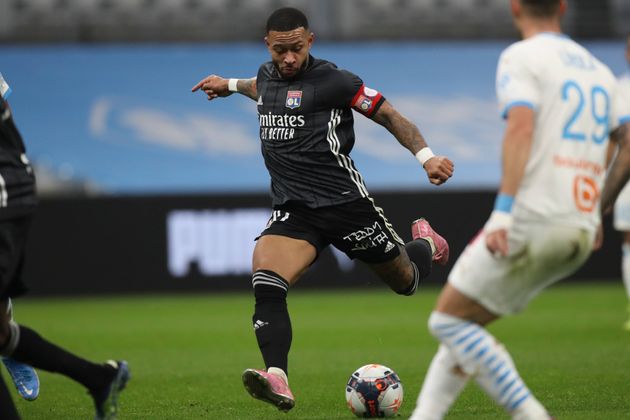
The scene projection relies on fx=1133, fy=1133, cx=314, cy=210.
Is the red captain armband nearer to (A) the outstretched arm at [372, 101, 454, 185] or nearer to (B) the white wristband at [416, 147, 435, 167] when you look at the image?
(A) the outstretched arm at [372, 101, 454, 185]

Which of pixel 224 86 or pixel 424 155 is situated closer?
pixel 424 155

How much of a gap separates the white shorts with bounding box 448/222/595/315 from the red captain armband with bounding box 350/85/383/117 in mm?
2392

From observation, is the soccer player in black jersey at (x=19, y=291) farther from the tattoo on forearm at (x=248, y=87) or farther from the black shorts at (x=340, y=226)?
the tattoo on forearm at (x=248, y=87)

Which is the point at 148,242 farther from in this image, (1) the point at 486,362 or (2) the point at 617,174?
(1) the point at 486,362

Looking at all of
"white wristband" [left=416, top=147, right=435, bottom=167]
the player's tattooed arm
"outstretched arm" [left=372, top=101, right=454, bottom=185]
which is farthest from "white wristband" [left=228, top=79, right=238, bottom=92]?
the player's tattooed arm

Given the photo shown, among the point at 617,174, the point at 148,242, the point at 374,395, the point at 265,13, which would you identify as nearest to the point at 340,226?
the point at 374,395

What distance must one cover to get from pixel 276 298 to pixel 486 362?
6.82 feet

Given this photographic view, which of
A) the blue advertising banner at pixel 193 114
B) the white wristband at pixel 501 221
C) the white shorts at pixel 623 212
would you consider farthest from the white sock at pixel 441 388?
the blue advertising banner at pixel 193 114

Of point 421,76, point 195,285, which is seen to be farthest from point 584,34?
point 195,285

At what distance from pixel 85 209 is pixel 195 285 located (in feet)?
6.83

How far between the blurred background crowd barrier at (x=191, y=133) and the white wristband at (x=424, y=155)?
10.7m

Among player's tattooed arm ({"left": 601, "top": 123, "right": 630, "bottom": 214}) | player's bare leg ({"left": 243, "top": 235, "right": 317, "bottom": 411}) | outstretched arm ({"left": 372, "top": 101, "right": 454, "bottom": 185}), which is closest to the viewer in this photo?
player's tattooed arm ({"left": 601, "top": 123, "right": 630, "bottom": 214})

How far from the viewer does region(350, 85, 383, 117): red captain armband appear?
7.22m

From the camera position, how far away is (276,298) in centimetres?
679
